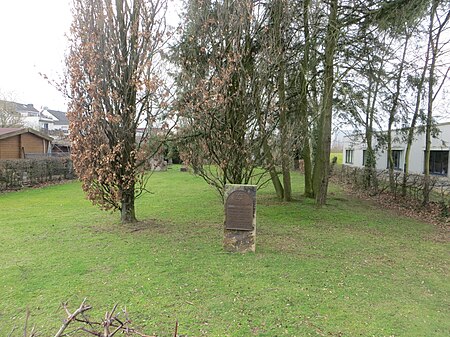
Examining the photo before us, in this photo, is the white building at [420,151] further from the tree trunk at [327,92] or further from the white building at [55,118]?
the white building at [55,118]

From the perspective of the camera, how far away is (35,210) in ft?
34.2

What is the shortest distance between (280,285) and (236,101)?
4.29 meters

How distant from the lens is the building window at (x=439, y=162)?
19844mm

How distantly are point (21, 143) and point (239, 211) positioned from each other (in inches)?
849

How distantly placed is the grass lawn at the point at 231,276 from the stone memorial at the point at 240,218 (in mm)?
277

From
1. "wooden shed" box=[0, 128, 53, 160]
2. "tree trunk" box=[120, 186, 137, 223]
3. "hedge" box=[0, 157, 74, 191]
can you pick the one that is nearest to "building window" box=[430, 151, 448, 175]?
"tree trunk" box=[120, 186, 137, 223]

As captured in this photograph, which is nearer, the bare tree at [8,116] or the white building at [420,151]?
the white building at [420,151]

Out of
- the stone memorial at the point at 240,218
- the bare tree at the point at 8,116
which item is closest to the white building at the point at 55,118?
the bare tree at the point at 8,116

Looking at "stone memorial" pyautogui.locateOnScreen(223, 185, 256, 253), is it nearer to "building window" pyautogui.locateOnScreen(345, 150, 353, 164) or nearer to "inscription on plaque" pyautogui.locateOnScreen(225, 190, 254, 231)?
"inscription on plaque" pyautogui.locateOnScreen(225, 190, 254, 231)

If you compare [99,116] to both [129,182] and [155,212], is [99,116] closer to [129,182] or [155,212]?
[129,182]

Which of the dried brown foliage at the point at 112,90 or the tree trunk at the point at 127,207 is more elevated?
the dried brown foliage at the point at 112,90

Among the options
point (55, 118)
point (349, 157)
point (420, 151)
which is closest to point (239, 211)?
point (420, 151)

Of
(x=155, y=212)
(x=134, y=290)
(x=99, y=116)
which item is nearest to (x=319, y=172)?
(x=155, y=212)

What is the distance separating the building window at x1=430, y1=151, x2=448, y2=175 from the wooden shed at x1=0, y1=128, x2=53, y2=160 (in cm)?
2580
